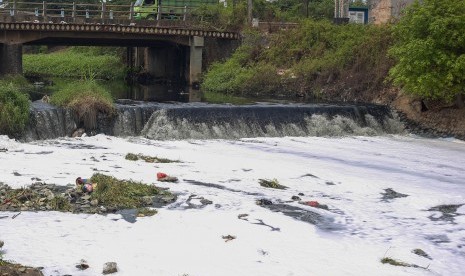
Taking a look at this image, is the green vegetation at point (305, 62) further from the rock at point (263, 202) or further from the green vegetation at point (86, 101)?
the rock at point (263, 202)

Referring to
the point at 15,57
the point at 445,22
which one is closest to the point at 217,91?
the point at 15,57

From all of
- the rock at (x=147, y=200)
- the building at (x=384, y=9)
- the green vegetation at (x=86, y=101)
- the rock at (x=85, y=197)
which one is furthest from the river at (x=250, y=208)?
the building at (x=384, y=9)

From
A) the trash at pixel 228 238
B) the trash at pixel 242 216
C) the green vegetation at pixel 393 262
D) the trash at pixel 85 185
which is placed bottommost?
the green vegetation at pixel 393 262

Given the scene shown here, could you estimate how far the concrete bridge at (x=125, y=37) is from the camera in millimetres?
35344

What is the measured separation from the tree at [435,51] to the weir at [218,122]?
2475mm

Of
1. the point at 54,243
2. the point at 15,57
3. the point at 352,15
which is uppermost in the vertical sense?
the point at 352,15

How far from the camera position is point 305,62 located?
3688cm

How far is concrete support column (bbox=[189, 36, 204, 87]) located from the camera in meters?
40.3

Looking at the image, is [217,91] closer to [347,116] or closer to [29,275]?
[347,116]

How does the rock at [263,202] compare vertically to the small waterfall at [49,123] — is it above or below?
below

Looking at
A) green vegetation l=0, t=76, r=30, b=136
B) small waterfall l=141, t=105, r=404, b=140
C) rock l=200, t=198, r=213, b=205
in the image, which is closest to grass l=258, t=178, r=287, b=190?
rock l=200, t=198, r=213, b=205

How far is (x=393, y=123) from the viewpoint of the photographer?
2767 centimetres

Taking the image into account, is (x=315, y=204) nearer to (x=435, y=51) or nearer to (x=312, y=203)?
(x=312, y=203)

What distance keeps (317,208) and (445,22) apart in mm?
12616
